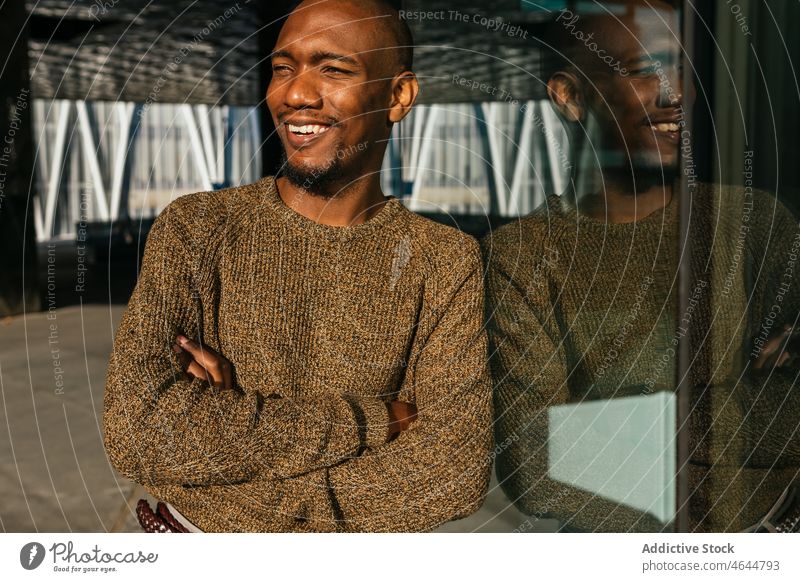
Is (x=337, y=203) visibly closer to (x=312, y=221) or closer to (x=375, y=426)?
(x=312, y=221)

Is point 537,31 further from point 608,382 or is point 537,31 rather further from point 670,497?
point 670,497

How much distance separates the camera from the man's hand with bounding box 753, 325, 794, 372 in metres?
2.24

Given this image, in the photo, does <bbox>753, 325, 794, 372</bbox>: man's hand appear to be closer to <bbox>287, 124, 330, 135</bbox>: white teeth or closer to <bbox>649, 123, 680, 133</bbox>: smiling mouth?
<bbox>649, 123, 680, 133</bbox>: smiling mouth

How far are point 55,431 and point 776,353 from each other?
1.76 meters

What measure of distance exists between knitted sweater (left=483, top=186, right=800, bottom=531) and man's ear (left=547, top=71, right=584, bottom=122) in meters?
0.21

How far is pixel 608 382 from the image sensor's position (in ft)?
7.29

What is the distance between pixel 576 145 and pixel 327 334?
750mm

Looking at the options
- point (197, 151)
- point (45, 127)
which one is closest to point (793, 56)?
point (197, 151)

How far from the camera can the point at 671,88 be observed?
2.13 meters

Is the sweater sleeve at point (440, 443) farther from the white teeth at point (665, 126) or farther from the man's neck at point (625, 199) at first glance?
the white teeth at point (665, 126)

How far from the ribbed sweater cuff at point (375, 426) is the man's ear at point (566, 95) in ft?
2.74
